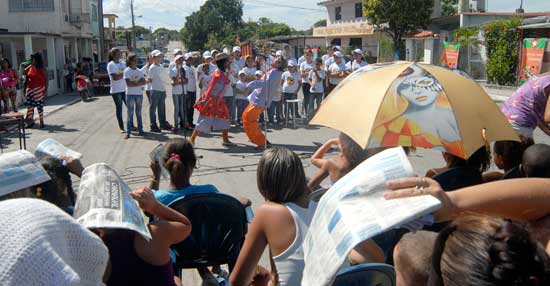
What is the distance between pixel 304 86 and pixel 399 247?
41.6ft

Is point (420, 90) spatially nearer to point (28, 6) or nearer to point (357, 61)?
point (357, 61)

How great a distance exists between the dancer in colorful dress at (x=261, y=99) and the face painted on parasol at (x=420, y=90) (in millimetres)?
6375

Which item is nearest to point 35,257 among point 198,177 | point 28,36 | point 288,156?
point 288,156

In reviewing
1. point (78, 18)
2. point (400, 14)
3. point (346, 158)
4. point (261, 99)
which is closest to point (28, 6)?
point (78, 18)

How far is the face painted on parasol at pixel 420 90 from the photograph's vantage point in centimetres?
368

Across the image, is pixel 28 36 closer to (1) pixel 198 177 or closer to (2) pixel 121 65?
(2) pixel 121 65

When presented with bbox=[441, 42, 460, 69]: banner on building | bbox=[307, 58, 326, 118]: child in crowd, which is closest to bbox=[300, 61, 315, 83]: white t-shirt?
bbox=[307, 58, 326, 118]: child in crowd

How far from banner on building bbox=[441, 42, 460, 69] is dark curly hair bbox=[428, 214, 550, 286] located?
2569 cm

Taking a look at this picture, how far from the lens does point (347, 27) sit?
2114 inches

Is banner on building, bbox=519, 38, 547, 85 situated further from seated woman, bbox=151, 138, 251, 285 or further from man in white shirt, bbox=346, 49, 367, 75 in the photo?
seated woman, bbox=151, 138, 251, 285

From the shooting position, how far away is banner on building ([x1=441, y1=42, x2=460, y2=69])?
2589 centimetres

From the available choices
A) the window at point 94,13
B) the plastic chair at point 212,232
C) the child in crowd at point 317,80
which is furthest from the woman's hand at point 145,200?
the window at point 94,13

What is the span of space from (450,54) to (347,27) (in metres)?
28.1

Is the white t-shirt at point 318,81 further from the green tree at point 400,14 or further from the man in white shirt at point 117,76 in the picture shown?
the green tree at point 400,14
